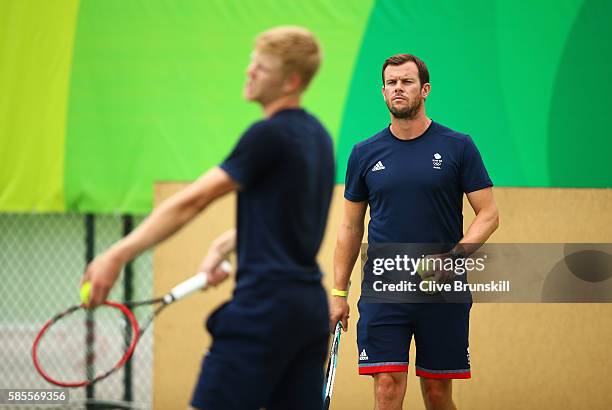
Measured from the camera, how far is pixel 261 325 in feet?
9.70

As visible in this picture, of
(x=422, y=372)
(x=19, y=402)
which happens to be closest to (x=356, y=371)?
(x=422, y=372)

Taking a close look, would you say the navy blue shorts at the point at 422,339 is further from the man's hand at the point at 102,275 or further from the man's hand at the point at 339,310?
the man's hand at the point at 102,275

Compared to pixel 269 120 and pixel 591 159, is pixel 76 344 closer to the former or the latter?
pixel 591 159

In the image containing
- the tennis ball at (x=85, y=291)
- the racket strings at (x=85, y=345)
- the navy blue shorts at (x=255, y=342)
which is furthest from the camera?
the racket strings at (x=85, y=345)

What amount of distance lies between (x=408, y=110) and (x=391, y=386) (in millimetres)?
1363

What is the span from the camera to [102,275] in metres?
2.73

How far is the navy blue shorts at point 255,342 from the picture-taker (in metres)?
2.96

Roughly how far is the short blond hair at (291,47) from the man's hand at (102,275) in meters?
0.81

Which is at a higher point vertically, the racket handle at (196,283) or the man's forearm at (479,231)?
the man's forearm at (479,231)

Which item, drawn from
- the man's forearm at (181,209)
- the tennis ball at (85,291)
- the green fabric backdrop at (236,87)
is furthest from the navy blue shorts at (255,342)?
the green fabric backdrop at (236,87)

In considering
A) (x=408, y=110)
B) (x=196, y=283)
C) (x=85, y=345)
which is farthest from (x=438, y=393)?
(x=85, y=345)

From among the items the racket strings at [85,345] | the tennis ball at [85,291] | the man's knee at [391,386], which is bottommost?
the racket strings at [85,345]

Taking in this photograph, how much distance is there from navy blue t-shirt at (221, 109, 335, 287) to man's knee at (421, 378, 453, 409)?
6.39ft

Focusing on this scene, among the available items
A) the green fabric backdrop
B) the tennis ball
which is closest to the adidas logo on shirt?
the green fabric backdrop
